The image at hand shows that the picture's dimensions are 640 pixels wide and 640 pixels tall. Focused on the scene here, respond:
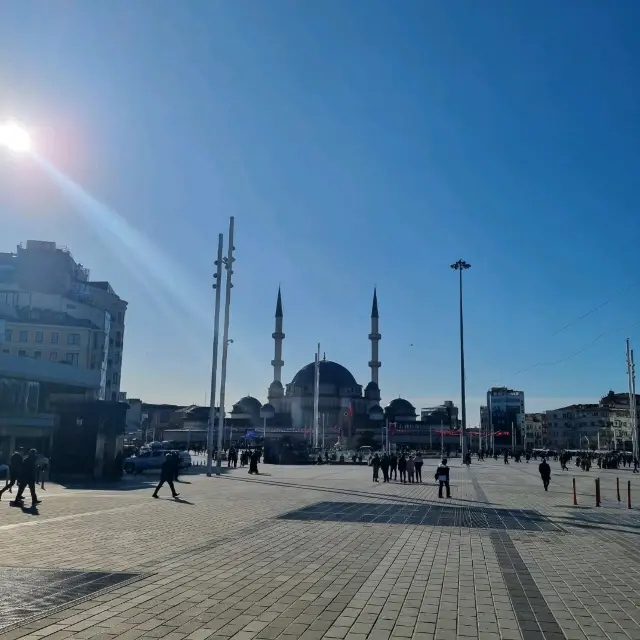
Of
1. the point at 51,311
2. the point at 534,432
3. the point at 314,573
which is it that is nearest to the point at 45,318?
the point at 51,311

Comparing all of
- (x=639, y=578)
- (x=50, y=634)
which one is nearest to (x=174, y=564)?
(x=50, y=634)

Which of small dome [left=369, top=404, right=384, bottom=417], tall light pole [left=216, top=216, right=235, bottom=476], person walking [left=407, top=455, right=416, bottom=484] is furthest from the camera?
small dome [left=369, top=404, right=384, bottom=417]

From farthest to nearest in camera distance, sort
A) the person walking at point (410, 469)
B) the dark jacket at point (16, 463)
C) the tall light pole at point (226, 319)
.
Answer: the tall light pole at point (226, 319)
the person walking at point (410, 469)
the dark jacket at point (16, 463)

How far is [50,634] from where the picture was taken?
6.02 metres

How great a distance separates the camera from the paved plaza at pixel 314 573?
6.51 metres

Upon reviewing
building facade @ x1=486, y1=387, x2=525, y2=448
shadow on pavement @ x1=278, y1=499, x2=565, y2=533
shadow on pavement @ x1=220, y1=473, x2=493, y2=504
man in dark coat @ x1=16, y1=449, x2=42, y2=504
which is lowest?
shadow on pavement @ x1=278, y1=499, x2=565, y2=533

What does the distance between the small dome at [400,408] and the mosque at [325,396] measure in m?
5.20

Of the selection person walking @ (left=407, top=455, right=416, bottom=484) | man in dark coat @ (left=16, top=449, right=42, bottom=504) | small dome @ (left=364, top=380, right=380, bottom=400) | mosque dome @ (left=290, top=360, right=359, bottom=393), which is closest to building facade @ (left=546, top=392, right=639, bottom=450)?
small dome @ (left=364, top=380, right=380, bottom=400)

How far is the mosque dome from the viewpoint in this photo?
140375 mm

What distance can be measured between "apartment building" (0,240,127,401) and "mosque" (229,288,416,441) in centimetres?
6489

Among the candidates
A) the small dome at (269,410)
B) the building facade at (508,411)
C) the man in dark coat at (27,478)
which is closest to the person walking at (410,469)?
the man in dark coat at (27,478)

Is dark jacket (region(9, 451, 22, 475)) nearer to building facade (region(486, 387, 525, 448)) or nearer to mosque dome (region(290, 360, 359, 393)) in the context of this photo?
building facade (region(486, 387, 525, 448))

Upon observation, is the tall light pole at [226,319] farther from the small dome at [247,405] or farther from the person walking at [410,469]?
the small dome at [247,405]

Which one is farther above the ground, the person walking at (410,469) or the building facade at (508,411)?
the building facade at (508,411)
